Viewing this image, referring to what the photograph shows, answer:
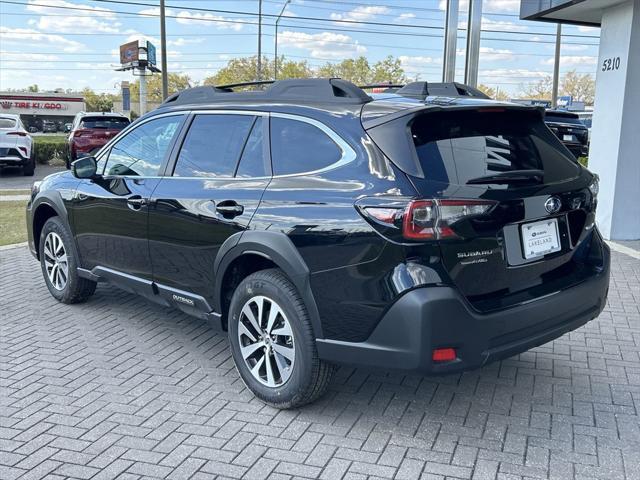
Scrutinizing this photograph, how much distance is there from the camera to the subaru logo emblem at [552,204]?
3303mm

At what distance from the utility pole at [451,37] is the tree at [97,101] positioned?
95.0 meters

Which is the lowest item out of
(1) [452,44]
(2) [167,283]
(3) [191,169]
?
(2) [167,283]

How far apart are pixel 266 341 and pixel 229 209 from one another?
81cm

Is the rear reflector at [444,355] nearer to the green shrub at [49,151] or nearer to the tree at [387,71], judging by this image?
the green shrub at [49,151]

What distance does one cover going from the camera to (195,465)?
3.08 m

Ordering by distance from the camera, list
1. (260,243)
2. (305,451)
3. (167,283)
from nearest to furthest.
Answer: (305,451) < (260,243) < (167,283)

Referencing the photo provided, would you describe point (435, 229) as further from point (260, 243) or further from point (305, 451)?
point (305, 451)

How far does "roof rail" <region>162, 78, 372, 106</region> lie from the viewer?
3.53 m

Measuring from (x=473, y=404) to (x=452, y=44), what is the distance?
27.1 feet

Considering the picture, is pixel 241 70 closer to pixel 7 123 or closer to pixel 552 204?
pixel 7 123

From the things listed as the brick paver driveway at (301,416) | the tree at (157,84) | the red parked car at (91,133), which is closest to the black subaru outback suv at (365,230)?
the brick paver driveway at (301,416)

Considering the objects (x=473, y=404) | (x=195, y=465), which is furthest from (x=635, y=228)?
(x=195, y=465)

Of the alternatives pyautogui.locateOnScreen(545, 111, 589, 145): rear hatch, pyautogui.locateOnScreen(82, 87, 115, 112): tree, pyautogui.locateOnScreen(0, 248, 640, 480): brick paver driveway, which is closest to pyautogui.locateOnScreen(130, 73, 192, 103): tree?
pyautogui.locateOnScreen(82, 87, 115, 112): tree

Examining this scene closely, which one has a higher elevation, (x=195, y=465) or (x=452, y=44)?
(x=452, y=44)
